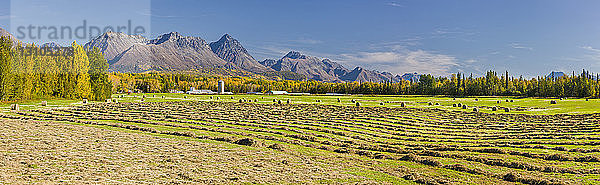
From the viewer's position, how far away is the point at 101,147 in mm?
17359

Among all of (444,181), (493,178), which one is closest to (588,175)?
(493,178)

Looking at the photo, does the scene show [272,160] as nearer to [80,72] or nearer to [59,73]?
[80,72]

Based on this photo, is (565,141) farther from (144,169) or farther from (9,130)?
(9,130)

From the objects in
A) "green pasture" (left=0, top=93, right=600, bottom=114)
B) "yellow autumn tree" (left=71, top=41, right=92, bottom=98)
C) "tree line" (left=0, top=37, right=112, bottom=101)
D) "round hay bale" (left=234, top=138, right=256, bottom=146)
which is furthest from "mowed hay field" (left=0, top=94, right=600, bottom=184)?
"yellow autumn tree" (left=71, top=41, right=92, bottom=98)

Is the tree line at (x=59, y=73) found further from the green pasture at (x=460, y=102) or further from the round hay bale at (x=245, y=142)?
the round hay bale at (x=245, y=142)

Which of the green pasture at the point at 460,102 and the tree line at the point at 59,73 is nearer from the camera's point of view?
the green pasture at the point at 460,102

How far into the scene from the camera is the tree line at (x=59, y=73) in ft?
207

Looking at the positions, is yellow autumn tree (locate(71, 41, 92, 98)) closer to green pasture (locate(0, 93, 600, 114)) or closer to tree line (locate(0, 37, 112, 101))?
tree line (locate(0, 37, 112, 101))

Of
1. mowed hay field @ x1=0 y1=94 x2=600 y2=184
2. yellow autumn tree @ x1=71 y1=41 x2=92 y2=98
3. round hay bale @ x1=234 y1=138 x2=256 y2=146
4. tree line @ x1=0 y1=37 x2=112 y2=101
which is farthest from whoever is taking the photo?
yellow autumn tree @ x1=71 y1=41 x2=92 y2=98

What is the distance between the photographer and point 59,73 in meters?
71.6

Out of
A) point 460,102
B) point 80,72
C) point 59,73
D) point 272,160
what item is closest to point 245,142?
point 272,160

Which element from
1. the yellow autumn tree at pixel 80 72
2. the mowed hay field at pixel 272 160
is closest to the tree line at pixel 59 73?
the yellow autumn tree at pixel 80 72

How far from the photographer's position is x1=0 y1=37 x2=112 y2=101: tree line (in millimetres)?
63219

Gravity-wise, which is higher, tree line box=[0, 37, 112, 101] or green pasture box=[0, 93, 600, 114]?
tree line box=[0, 37, 112, 101]
